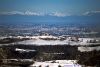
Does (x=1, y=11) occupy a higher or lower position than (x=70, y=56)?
higher

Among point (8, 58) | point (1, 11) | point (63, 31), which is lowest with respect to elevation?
point (8, 58)

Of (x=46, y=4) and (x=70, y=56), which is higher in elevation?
(x=46, y=4)

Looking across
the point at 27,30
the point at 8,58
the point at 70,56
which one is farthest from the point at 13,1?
the point at 70,56

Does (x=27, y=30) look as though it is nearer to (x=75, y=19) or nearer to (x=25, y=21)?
(x=25, y=21)

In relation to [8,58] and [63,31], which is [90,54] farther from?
[8,58]

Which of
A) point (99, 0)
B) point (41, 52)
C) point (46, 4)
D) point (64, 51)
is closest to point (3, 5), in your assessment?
point (46, 4)

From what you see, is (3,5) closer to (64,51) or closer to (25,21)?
(25,21)

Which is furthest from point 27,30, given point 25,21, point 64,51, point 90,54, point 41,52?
point 90,54
